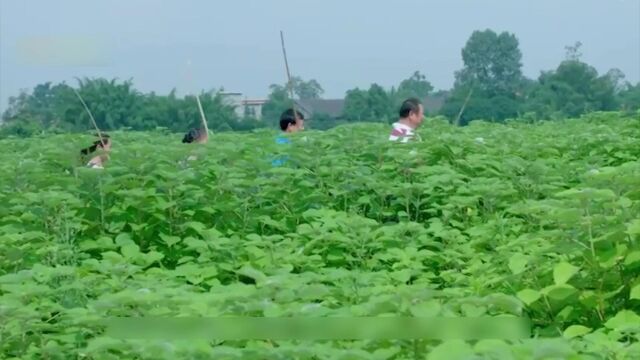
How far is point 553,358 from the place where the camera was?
2.71 m

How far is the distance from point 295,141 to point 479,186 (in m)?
1.65

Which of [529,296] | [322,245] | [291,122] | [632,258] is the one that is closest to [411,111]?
[291,122]

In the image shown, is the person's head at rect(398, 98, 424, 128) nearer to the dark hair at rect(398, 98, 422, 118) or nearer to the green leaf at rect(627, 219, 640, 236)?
the dark hair at rect(398, 98, 422, 118)

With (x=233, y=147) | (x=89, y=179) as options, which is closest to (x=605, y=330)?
(x=89, y=179)

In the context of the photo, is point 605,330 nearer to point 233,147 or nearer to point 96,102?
point 233,147

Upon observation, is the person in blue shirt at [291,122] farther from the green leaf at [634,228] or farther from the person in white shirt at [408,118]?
the green leaf at [634,228]

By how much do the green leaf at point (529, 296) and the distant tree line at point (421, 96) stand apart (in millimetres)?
11459

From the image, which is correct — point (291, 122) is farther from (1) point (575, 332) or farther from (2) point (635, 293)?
(1) point (575, 332)

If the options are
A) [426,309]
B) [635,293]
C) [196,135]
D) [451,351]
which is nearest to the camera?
[451,351]

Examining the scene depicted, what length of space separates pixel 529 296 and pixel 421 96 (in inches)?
520

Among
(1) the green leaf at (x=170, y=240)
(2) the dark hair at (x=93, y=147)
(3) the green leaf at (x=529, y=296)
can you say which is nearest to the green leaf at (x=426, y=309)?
(3) the green leaf at (x=529, y=296)

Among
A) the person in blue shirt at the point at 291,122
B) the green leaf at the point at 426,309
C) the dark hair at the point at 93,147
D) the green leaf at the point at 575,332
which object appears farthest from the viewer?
the person in blue shirt at the point at 291,122

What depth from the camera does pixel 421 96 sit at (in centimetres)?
1702

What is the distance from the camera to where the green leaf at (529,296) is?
3915 millimetres
